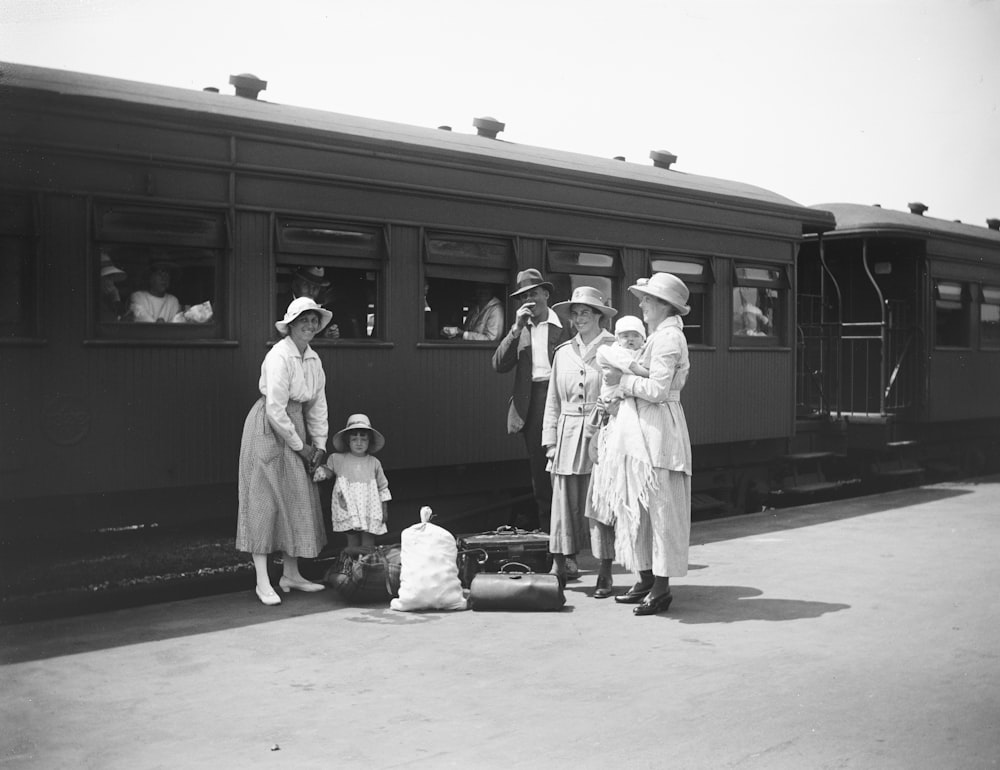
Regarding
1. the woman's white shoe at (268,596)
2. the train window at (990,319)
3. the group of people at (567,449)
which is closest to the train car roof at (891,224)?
the train window at (990,319)

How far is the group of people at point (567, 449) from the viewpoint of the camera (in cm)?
651

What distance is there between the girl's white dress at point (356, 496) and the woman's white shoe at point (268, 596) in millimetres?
665

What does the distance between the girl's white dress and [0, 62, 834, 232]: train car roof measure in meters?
2.29

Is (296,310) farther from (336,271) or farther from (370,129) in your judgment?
(370,129)

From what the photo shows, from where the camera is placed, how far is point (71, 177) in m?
6.64

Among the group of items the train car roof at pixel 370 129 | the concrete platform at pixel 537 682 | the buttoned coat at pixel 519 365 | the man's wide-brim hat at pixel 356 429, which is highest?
the train car roof at pixel 370 129

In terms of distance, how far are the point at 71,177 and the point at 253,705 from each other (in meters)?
3.50

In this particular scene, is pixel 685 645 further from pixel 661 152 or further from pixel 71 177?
pixel 661 152

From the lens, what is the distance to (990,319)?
1485cm

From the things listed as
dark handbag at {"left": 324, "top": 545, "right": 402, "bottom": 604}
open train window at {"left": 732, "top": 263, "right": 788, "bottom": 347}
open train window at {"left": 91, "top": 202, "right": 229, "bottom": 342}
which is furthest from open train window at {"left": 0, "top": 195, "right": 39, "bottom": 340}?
open train window at {"left": 732, "top": 263, "right": 788, "bottom": 347}

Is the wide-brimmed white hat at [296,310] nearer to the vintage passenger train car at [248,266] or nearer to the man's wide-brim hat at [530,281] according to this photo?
the vintage passenger train car at [248,266]

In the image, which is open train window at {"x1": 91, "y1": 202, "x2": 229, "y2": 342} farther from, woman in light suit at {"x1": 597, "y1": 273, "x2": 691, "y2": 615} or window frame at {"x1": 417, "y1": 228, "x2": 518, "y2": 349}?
woman in light suit at {"x1": 597, "y1": 273, "x2": 691, "y2": 615}

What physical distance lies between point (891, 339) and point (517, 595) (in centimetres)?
834

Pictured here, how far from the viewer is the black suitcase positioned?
7195mm
